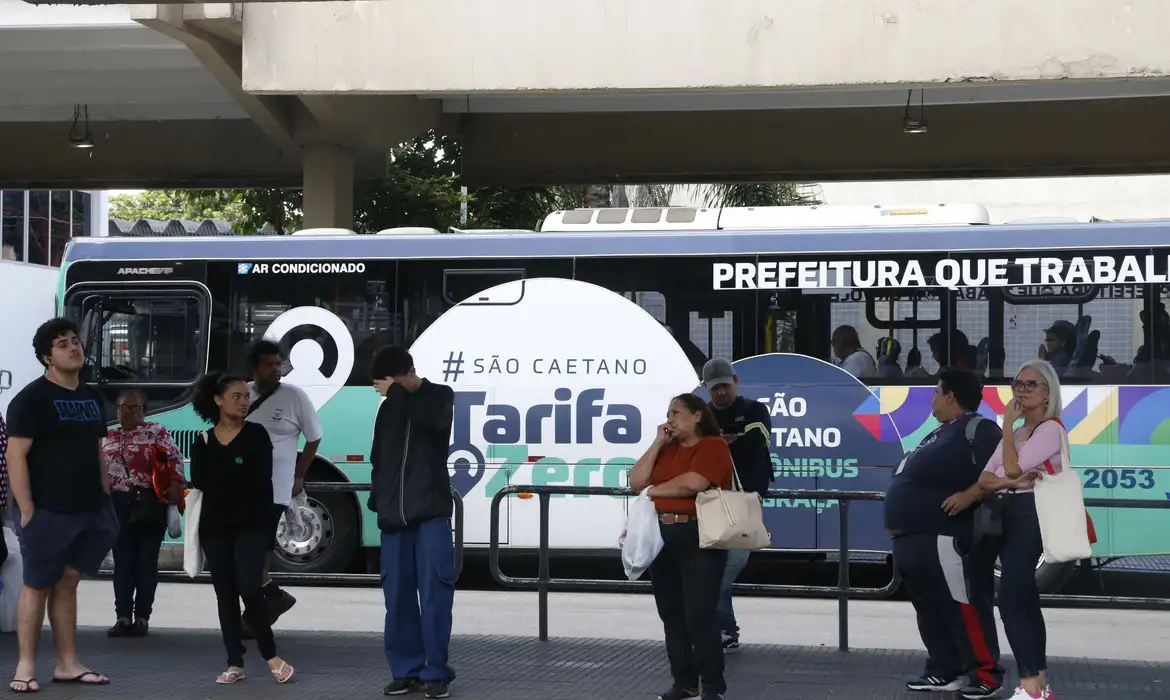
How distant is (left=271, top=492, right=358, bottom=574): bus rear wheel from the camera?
42.8 feet

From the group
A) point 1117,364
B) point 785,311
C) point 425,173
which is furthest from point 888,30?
point 425,173

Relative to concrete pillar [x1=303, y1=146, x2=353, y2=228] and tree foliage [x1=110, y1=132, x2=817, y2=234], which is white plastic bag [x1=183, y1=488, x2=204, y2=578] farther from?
tree foliage [x1=110, y1=132, x2=817, y2=234]

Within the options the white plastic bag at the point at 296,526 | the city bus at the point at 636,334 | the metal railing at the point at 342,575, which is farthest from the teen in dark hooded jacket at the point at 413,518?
the white plastic bag at the point at 296,526

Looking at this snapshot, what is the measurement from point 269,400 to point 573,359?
14.1ft

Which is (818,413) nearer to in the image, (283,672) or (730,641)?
(730,641)

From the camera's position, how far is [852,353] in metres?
12.2

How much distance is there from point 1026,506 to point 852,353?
17.4 feet

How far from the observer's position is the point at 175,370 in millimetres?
13180

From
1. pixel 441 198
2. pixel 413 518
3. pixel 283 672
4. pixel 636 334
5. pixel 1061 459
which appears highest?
pixel 441 198

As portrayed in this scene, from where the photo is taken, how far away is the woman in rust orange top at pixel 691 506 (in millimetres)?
6844

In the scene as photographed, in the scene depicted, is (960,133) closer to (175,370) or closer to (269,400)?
(175,370)

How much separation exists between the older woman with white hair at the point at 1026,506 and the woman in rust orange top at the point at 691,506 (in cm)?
140

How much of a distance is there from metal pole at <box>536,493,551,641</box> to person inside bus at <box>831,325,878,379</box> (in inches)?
146

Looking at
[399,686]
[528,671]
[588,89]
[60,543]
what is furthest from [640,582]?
[588,89]
